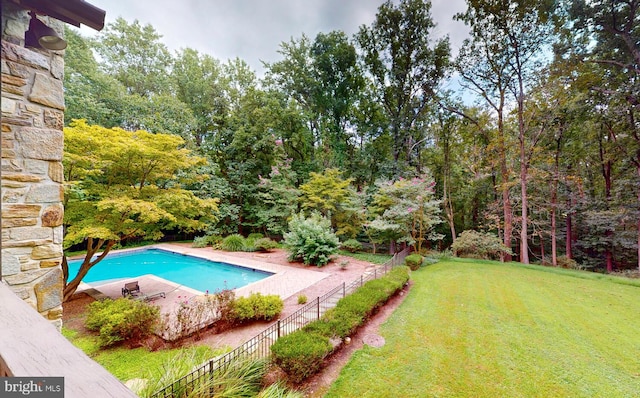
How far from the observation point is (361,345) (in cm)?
482

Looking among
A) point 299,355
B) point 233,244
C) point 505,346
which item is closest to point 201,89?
point 233,244

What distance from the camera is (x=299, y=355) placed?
3771mm

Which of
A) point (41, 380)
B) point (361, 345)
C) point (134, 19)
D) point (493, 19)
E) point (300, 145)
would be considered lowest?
point (361, 345)

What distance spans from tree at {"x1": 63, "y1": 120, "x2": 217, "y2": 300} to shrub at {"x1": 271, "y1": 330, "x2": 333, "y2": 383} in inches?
171

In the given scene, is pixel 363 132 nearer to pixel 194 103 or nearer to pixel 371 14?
pixel 371 14

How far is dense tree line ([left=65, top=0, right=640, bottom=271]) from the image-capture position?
1109 centimetres

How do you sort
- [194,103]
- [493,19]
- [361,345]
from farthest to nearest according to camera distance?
[194,103] < [493,19] < [361,345]

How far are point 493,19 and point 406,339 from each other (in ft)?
49.2

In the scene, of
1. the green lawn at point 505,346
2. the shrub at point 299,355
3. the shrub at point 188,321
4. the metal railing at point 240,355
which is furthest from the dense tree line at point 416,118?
the shrub at point 299,355

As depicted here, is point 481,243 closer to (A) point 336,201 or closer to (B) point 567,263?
(B) point 567,263

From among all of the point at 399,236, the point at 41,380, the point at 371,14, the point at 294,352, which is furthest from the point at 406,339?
the point at 371,14

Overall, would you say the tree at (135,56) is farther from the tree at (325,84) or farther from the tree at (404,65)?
the tree at (404,65)

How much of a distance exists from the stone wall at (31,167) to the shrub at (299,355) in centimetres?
272

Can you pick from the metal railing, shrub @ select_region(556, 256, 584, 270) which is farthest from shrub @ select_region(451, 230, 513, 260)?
the metal railing
